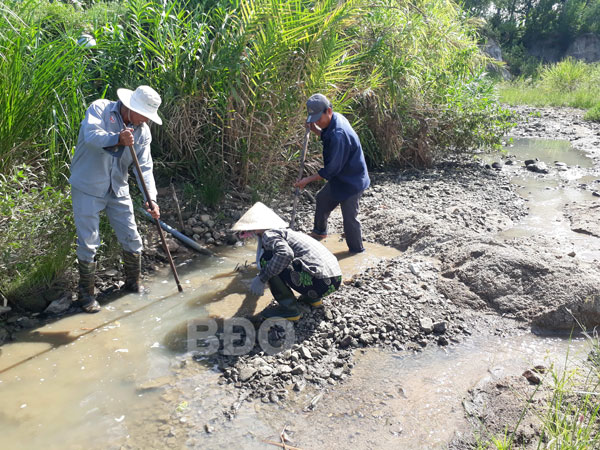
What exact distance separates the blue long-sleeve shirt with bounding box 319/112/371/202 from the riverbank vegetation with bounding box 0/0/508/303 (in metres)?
1.32

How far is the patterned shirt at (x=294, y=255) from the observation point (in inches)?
146

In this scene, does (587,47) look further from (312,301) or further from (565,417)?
(565,417)

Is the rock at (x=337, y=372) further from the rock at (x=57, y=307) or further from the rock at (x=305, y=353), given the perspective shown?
the rock at (x=57, y=307)

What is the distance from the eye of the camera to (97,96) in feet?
17.7

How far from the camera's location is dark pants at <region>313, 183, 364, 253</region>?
524 cm

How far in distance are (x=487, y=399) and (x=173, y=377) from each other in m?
1.99

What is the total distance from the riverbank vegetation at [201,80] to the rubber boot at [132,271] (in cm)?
49

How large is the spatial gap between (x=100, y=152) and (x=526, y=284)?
351 centimetres

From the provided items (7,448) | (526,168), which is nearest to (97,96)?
(7,448)

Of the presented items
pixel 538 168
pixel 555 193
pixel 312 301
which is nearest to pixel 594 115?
pixel 538 168

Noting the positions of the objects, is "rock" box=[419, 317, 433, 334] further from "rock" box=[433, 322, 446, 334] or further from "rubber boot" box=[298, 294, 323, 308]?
"rubber boot" box=[298, 294, 323, 308]

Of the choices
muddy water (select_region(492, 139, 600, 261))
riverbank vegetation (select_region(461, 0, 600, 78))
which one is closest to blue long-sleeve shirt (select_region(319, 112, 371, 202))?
muddy water (select_region(492, 139, 600, 261))

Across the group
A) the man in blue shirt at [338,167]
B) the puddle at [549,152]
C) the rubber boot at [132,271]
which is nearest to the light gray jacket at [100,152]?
the rubber boot at [132,271]

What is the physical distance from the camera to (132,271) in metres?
4.55
